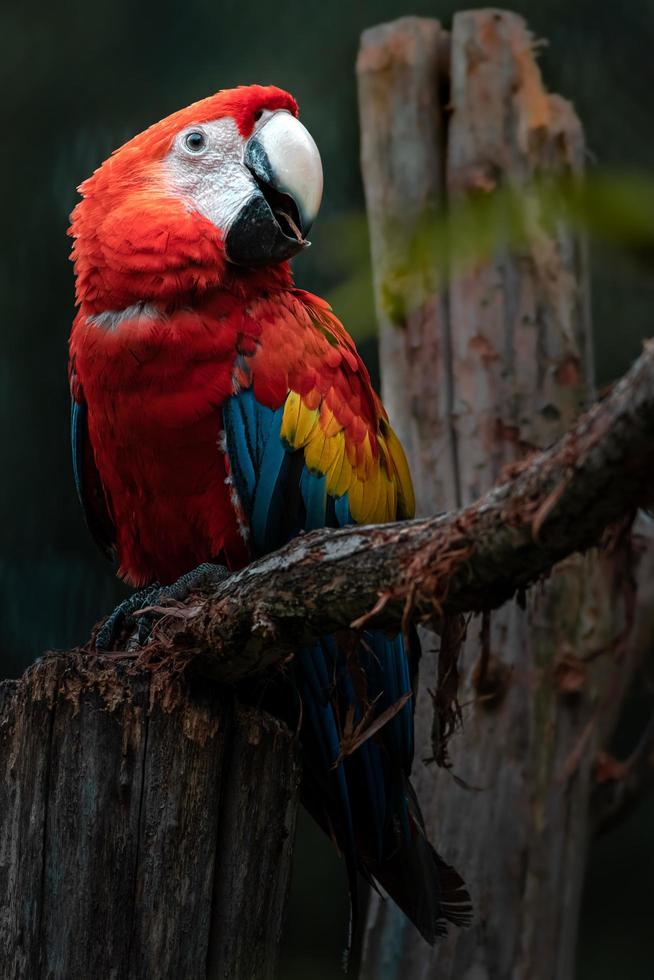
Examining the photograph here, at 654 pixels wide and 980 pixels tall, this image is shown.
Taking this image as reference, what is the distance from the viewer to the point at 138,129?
249 cm

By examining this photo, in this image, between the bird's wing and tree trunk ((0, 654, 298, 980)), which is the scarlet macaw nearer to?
the bird's wing

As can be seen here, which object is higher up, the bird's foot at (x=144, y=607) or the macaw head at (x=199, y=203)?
the macaw head at (x=199, y=203)

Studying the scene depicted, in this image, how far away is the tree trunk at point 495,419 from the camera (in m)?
2.00

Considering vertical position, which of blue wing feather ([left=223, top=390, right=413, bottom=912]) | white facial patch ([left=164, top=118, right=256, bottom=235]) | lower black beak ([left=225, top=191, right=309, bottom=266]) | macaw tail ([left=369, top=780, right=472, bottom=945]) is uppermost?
white facial patch ([left=164, top=118, right=256, bottom=235])

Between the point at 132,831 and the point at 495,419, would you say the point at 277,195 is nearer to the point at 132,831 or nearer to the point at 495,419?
the point at 495,419

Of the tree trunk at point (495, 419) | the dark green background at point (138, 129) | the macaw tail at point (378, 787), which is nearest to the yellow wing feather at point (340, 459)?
the macaw tail at point (378, 787)

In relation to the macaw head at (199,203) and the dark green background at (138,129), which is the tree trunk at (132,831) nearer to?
the macaw head at (199,203)

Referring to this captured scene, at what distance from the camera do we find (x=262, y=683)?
1.32 m

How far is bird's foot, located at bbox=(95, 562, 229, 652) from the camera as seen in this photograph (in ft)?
4.59

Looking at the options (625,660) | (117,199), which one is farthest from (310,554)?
(625,660)

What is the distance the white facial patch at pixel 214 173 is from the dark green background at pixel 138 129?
2.28 feet

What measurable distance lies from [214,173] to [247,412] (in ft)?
1.29

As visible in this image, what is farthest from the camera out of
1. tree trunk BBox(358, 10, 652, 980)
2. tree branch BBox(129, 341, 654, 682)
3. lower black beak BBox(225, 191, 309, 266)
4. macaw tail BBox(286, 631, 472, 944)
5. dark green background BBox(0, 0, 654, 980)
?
dark green background BBox(0, 0, 654, 980)

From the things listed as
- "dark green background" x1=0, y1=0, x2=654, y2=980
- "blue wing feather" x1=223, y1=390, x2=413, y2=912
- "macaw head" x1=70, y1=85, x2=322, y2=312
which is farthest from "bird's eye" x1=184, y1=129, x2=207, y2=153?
"dark green background" x1=0, y1=0, x2=654, y2=980
